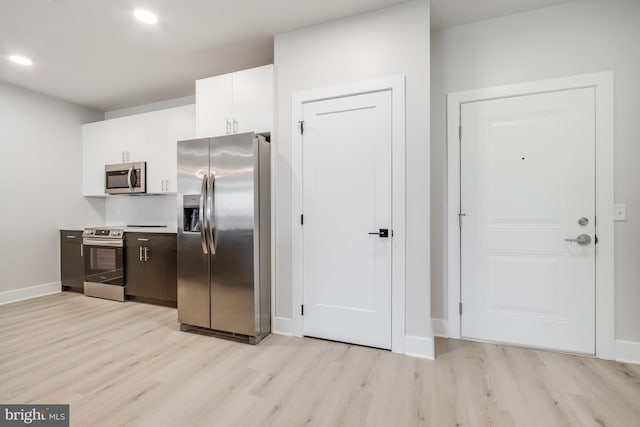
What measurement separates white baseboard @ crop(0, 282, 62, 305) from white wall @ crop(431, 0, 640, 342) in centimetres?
518

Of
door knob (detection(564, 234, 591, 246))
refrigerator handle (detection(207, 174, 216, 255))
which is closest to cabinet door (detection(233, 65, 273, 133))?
refrigerator handle (detection(207, 174, 216, 255))

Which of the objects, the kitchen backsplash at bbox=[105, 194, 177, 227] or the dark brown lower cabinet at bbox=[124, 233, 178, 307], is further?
the kitchen backsplash at bbox=[105, 194, 177, 227]

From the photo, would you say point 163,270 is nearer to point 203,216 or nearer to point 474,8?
point 203,216

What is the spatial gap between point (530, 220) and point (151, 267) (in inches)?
163

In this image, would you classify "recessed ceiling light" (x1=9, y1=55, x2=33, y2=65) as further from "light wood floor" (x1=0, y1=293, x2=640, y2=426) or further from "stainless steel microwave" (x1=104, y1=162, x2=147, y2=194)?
"light wood floor" (x1=0, y1=293, x2=640, y2=426)

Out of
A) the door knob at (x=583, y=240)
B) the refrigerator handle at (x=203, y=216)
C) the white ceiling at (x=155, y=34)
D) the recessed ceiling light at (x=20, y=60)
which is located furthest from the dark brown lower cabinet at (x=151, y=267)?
the door knob at (x=583, y=240)

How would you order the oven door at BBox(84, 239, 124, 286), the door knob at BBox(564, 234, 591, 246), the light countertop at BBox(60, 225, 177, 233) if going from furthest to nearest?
the oven door at BBox(84, 239, 124, 286)
the light countertop at BBox(60, 225, 177, 233)
the door knob at BBox(564, 234, 591, 246)

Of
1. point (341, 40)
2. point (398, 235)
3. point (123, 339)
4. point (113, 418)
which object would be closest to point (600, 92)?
point (398, 235)

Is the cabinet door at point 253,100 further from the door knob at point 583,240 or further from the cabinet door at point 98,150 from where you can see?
the door knob at point 583,240

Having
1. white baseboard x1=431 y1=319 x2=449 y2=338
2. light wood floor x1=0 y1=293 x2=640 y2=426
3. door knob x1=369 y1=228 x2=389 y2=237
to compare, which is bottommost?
light wood floor x1=0 y1=293 x2=640 y2=426

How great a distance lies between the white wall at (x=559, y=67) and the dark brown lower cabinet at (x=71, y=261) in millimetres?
4715

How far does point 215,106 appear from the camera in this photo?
3.09m

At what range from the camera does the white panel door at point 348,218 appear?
244cm

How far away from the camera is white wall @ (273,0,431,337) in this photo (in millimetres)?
2328
